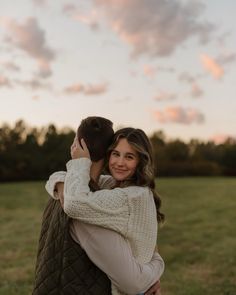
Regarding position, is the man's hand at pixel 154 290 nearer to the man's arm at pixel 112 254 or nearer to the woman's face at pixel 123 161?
the man's arm at pixel 112 254

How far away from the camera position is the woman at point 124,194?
2.09 m

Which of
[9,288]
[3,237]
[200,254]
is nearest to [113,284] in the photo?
[9,288]

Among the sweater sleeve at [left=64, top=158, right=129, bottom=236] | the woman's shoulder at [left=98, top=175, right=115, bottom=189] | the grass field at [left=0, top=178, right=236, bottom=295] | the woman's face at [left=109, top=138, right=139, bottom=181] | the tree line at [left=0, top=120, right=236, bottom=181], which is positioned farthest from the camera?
the tree line at [left=0, top=120, right=236, bottom=181]

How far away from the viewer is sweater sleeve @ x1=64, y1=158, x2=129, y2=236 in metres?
2.08

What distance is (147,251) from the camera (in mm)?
2266

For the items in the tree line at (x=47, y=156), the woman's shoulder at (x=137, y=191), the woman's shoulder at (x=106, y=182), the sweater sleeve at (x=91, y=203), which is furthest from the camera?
the tree line at (x=47, y=156)

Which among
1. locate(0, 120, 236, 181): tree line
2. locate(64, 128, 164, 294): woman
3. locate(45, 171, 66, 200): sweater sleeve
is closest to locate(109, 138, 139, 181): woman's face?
locate(64, 128, 164, 294): woman

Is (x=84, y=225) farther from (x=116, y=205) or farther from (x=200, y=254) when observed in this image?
(x=200, y=254)

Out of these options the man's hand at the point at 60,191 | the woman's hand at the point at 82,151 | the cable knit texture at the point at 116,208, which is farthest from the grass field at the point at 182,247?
the woman's hand at the point at 82,151

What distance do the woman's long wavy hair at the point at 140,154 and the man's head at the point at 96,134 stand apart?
0.12 ft

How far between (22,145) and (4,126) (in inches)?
84.1

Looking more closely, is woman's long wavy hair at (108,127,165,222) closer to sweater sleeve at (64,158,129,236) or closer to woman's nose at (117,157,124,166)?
woman's nose at (117,157,124,166)

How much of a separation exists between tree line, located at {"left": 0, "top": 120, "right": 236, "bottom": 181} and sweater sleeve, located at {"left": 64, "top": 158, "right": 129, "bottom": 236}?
104 ft

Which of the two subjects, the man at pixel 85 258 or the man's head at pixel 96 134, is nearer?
the man at pixel 85 258
